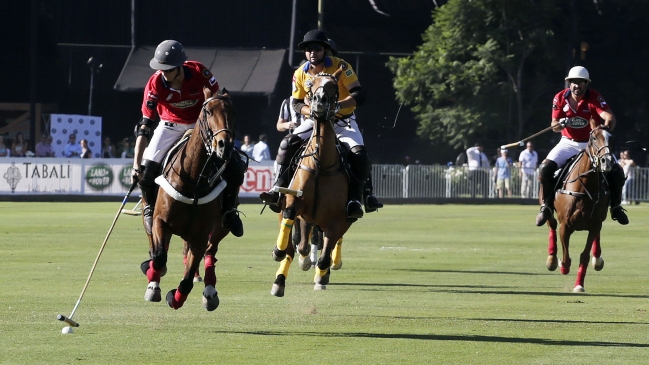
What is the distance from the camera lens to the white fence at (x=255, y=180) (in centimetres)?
3534

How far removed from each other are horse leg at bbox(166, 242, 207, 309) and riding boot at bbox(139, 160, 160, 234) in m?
0.94

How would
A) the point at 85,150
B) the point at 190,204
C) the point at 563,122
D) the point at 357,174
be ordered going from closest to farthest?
the point at 190,204 → the point at 357,174 → the point at 563,122 → the point at 85,150

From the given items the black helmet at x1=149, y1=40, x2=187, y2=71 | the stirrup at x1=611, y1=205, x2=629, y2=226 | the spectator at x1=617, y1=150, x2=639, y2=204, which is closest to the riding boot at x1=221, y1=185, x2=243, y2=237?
the black helmet at x1=149, y1=40, x2=187, y2=71

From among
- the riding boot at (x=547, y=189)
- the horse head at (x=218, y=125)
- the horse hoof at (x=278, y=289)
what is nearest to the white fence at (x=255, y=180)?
the riding boot at (x=547, y=189)

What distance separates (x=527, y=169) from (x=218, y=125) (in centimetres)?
3041

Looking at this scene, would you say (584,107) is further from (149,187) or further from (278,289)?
(149,187)

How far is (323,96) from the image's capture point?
1257 centimetres

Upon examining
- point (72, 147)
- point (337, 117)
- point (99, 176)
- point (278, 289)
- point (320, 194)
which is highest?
point (72, 147)

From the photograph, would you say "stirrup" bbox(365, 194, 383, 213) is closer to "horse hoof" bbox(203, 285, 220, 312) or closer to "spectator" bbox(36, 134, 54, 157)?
"horse hoof" bbox(203, 285, 220, 312)

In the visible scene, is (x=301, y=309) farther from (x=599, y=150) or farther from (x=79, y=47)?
(x=79, y=47)

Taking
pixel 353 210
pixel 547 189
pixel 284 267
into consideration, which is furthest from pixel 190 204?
pixel 547 189

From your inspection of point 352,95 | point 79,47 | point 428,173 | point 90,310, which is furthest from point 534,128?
point 90,310

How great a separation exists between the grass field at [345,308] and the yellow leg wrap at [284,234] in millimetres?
574

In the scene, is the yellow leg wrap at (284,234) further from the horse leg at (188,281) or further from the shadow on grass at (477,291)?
the horse leg at (188,281)
